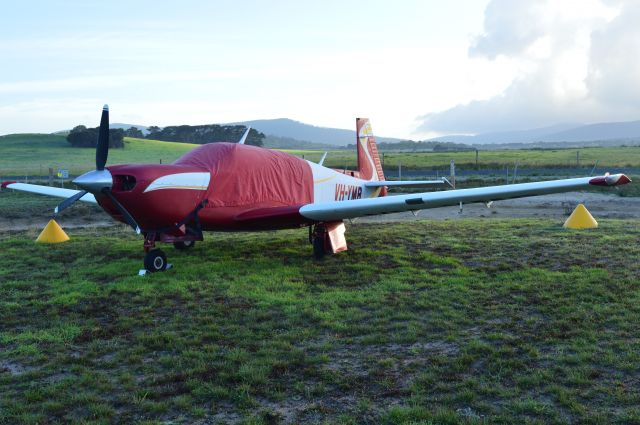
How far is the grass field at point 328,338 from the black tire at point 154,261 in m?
0.24

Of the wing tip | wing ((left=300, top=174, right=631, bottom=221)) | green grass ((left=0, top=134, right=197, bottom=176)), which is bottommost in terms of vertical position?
wing ((left=300, top=174, right=631, bottom=221))

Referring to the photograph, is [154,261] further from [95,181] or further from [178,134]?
[178,134]

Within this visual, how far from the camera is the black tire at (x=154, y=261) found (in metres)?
8.59

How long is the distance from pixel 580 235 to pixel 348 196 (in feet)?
17.7

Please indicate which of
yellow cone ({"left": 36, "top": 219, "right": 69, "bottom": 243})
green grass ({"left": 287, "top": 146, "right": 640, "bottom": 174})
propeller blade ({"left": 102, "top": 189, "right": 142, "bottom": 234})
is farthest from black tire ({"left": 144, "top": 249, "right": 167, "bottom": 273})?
green grass ({"left": 287, "top": 146, "right": 640, "bottom": 174})

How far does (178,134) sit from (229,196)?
3309 inches

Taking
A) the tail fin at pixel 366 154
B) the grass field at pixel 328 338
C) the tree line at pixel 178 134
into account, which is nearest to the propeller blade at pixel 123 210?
the grass field at pixel 328 338

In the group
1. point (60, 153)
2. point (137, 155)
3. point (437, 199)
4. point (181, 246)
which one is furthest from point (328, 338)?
point (60, 153)

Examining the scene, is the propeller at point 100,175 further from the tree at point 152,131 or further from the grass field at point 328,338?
the tree at point 152,131

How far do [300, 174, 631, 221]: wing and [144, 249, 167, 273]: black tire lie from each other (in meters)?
2.54

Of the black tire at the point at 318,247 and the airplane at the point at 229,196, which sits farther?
the black tire at the point at 318,247

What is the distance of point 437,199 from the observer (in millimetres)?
8906

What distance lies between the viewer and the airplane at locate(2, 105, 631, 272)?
8.12m

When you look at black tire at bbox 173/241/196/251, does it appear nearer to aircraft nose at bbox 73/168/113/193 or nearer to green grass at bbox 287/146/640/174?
aircraft nose at bbox 73/168/113/193
